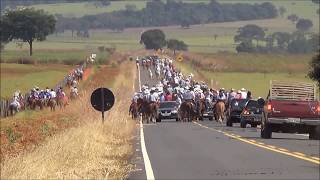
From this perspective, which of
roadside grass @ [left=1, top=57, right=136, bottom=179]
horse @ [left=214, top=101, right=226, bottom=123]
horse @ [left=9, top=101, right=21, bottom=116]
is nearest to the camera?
roadside grass @ [left=1, top=57, right=136, bottom=179]

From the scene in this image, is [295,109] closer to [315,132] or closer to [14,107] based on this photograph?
[315,132]

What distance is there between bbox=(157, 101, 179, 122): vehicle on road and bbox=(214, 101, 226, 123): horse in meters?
3.50

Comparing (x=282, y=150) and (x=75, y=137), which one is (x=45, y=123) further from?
(x=282, y=150)

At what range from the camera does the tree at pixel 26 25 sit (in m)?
84.8

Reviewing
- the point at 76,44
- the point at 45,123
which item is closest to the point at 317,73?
the point at 45,123

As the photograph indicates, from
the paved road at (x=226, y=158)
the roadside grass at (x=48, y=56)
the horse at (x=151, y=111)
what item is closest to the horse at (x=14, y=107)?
the horse at (x=151, y=111)

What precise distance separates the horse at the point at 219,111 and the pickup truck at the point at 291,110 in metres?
14.0

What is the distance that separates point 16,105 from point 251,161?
1129 inches

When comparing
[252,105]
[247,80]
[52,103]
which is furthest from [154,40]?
[252,105]

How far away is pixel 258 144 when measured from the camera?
91.2ft

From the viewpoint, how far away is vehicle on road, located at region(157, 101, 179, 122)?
5128 centimetres

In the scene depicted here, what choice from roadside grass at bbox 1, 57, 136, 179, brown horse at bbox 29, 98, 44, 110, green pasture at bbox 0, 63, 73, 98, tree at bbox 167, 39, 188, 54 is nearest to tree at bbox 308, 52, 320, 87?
green pasture at bbox 0, 63, 73, 98

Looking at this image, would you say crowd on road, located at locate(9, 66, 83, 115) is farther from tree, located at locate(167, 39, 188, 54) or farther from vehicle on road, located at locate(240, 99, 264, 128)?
tree, located at locate(167, 39, 188, 54)

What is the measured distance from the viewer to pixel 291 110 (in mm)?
31172
